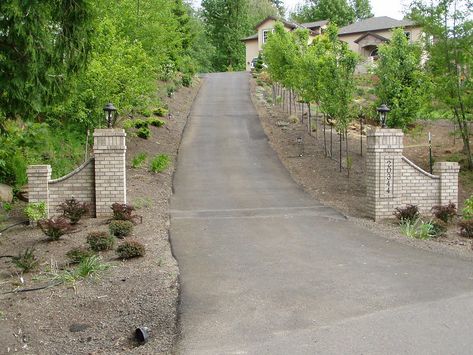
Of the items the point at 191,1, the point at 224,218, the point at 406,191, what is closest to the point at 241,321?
the point at 224,218

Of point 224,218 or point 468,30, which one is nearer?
point 224,218

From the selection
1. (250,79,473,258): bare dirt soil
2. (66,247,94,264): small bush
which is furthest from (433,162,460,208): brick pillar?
(66,247,94,264): small bush

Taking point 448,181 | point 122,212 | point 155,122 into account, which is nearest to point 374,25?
point 155,122

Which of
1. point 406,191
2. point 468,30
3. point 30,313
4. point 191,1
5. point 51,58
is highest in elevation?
point 191,1

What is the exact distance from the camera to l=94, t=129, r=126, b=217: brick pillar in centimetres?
1227

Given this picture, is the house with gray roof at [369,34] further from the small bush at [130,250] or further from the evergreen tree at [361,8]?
the small bush at [130,250]

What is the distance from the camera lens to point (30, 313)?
6.61m

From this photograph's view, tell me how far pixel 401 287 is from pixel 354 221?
486 cm

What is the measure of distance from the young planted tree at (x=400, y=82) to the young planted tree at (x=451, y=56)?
1577mm

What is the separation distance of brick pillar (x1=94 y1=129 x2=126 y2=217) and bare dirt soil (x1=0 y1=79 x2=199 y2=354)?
4.72 ft

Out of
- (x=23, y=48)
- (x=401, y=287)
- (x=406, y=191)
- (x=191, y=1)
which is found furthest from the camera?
(x=191, y=1)

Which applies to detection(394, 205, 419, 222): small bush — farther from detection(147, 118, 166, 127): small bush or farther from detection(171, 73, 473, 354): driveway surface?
detection(147, 118, 166, 127): small bush

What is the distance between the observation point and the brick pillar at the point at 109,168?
12273 millimetres

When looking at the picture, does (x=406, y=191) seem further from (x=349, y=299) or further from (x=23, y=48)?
(x=23, y=48)
